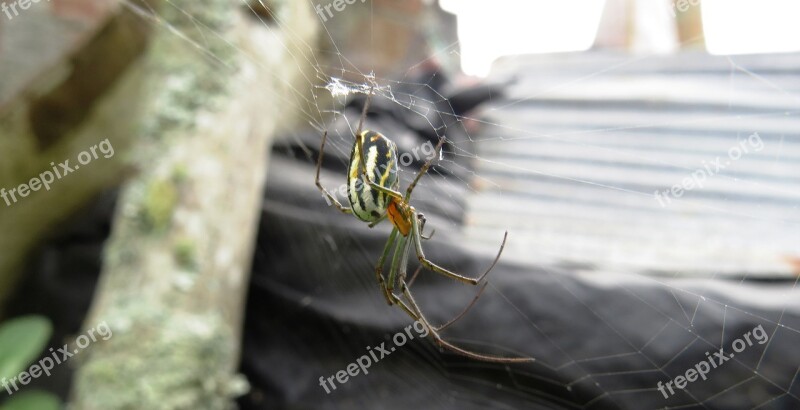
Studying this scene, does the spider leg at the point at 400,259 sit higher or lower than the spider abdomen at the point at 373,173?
lower

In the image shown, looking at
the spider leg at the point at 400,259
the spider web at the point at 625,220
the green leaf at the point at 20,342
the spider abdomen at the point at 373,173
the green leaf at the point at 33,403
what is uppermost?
the spider abdomen at the point at 373,173

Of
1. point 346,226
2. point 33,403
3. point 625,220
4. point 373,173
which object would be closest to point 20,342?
point 33,403

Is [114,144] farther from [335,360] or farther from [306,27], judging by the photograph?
[335,360]

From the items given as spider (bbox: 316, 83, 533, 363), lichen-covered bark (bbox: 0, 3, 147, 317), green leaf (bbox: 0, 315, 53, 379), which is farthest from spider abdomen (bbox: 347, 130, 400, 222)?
lichen-covered bark (bbox: 0, 3, 147, 317)

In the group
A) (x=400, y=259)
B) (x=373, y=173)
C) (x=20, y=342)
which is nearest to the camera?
(x=373, y=173)

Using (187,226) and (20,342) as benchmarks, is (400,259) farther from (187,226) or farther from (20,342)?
(20,342)

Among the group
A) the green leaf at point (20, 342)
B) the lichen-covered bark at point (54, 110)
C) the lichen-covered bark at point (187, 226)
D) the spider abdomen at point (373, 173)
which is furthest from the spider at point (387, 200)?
the lichen-covered bark at point (54, 110)

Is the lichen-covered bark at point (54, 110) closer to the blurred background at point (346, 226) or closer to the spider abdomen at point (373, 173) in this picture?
the blurred background at point (346, 226)
